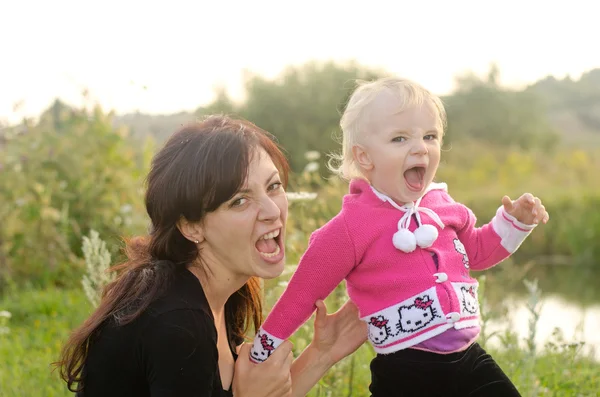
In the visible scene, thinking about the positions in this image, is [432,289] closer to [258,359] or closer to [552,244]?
[258,359]

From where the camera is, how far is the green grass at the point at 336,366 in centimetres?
336

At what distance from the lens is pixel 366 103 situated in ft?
7.88

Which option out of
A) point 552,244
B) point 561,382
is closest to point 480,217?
point 552,244

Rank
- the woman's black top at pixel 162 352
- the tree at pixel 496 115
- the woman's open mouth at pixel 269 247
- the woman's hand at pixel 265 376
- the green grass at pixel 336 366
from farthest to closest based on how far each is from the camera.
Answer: the tree at pixel 496 115 → the green grass at pixel 336 366 → the woman's hand at pixel 265 376 → the woman's open mouth at pixel 269 247 → the woman's black top at pixel 162 352

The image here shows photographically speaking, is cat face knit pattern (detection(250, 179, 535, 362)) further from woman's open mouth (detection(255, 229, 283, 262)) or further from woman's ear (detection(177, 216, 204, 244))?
woman's ear (detection(177, 216, 204, 244))

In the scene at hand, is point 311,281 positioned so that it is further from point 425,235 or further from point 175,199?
point 175,199

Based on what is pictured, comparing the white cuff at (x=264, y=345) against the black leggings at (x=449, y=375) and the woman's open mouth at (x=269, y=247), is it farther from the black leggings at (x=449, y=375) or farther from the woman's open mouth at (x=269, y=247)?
the black leggings at (x=449, y=375)

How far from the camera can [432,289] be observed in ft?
7.45

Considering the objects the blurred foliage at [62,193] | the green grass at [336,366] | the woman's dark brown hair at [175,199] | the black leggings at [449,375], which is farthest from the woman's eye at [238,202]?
the blurred foliage at [62,193]

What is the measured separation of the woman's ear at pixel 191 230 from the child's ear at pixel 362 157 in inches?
21.7

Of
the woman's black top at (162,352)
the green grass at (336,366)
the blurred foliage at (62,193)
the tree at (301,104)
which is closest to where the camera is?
the woman's black top at (162,352)

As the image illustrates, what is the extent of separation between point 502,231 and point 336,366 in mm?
1210

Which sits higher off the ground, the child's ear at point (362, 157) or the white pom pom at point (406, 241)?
the child's ear at point (362, 157)

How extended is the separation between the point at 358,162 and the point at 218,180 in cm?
48
